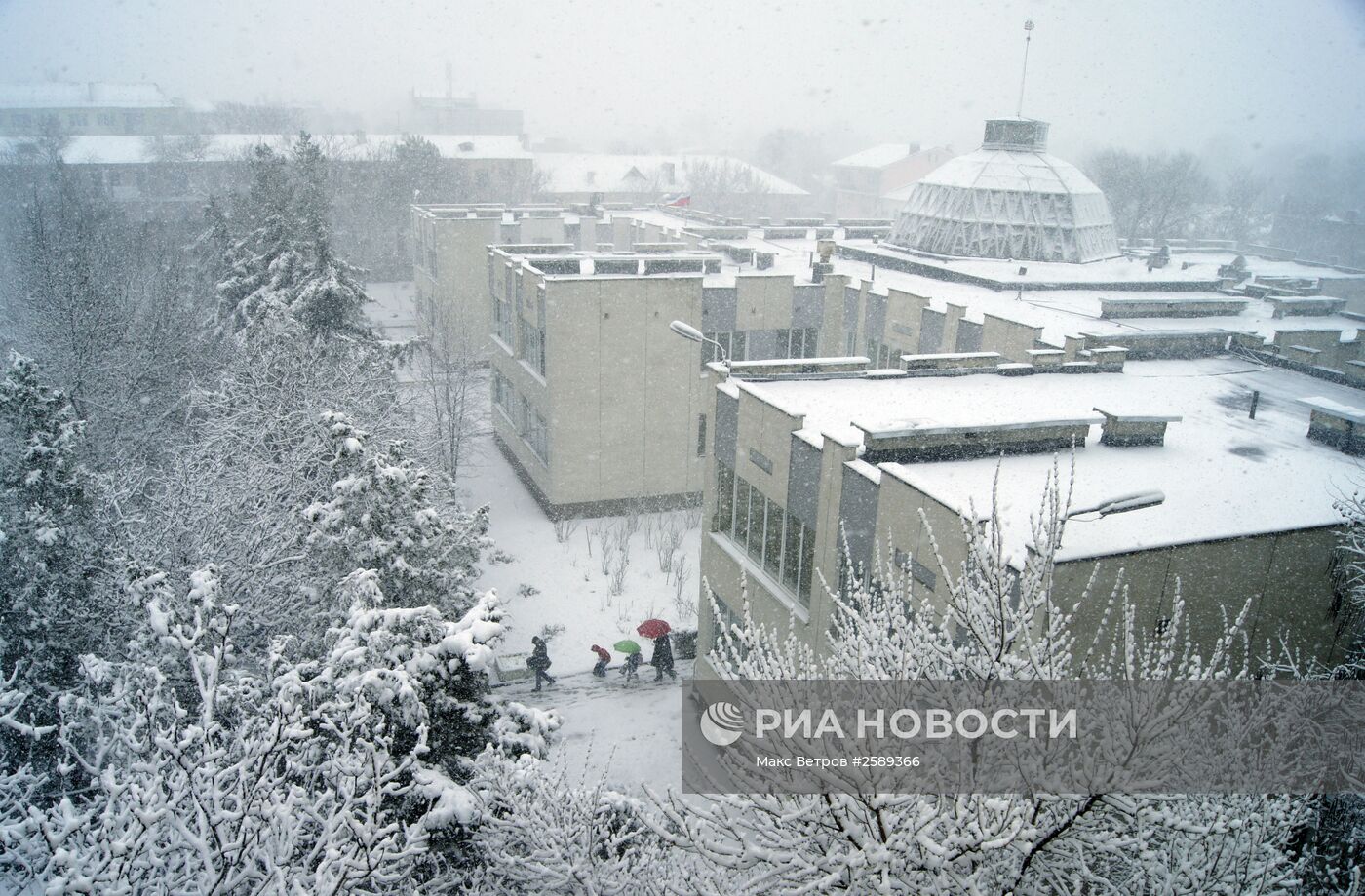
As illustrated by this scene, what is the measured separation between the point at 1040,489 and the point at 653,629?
32.5ft

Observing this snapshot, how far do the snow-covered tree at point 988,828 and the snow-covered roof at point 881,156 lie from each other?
3965 inches

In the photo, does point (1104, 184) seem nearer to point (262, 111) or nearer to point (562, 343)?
point (562, 343)

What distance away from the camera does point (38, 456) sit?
14688 mm

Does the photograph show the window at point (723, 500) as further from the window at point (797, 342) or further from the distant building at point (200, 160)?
the distant building at point (200, 160)

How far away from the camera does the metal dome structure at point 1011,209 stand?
120 feet

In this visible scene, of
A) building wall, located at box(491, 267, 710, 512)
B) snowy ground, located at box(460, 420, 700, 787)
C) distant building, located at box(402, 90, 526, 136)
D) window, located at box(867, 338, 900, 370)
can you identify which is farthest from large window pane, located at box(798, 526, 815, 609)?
distant building, located at box(402, 90, 526, 136)

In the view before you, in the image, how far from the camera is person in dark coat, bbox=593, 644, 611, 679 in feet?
64.1

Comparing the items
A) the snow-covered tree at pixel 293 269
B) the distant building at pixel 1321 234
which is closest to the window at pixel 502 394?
the snow-covered tree at pixel 293 269

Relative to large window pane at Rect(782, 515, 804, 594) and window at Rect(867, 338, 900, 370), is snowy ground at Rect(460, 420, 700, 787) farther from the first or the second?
window at Rect(867, 338, 900, 370)

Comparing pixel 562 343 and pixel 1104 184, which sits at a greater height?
pixel 1104 184

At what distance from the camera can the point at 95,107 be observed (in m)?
87.2

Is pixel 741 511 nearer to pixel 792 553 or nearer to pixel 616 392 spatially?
pixel 792 553

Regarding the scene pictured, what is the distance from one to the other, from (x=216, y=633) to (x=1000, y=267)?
3087 centimetres

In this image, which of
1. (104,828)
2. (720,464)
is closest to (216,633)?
(104,828)
